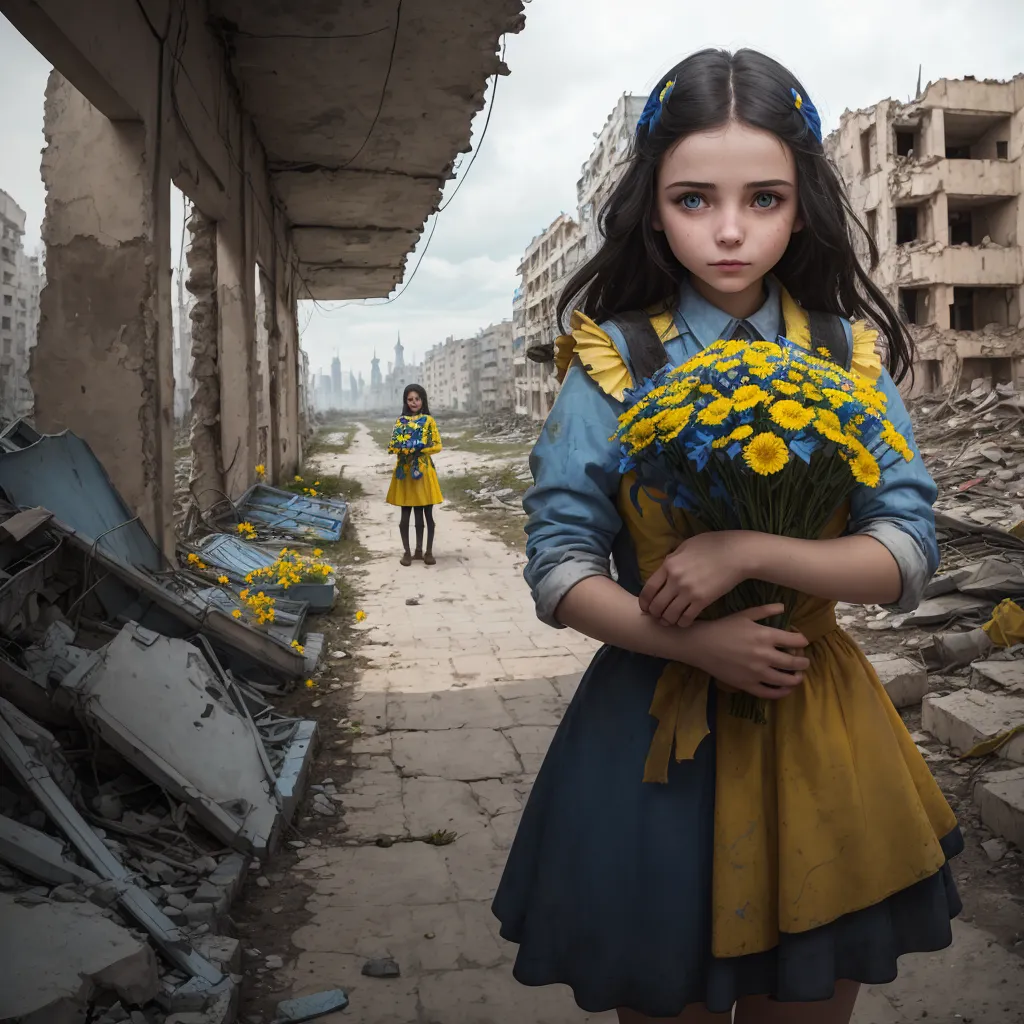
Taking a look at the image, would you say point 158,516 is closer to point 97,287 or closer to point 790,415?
point 97,287

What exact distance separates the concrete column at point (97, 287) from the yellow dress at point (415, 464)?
12.4ft

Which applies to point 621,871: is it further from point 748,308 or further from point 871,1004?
point 871,1004

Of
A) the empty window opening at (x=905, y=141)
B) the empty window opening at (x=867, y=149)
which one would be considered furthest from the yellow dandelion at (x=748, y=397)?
the empty window opening at (x=905, y=141)

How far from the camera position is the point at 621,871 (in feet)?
4.16

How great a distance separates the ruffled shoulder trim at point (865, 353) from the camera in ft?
4.64

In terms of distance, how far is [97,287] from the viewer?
4977 millimetres

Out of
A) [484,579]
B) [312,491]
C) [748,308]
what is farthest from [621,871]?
[312,491]

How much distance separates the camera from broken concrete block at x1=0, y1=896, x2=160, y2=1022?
2006 millimetres

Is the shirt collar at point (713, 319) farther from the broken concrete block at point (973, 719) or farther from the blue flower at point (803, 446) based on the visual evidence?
the broken concrete block at point (973, 719)

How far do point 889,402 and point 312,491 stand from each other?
10.7 metres

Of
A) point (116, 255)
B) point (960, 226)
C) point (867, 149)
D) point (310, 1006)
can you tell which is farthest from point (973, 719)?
point (960, 226)

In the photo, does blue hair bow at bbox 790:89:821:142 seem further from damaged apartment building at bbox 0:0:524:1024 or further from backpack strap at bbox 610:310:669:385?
damaged apartment building at bbox 0:0:524:1024

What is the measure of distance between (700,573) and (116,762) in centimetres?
289

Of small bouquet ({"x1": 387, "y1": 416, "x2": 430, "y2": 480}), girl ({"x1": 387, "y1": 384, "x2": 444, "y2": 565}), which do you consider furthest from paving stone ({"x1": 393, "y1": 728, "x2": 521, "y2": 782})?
small bouquet ({"x1": 387, "y1": 416, "x2": 430, "y2": 480})
